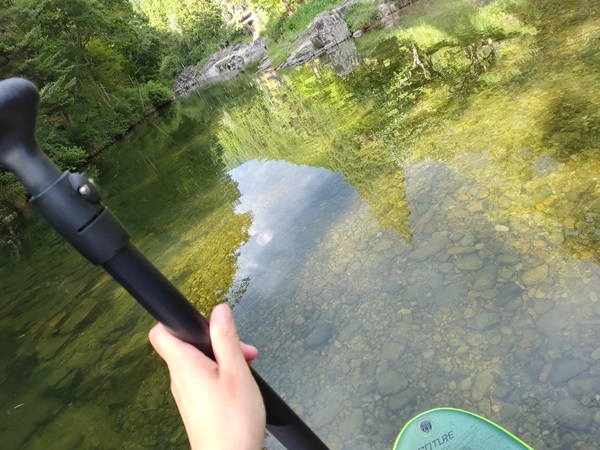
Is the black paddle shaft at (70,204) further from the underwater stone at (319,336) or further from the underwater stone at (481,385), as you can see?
the underwater stone at (319,336)

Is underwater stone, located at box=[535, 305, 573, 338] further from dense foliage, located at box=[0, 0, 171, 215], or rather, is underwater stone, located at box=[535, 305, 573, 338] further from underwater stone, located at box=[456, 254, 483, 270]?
dense foliage, located at box=[0, 0, 171, 215]

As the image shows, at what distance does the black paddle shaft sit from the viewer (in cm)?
81

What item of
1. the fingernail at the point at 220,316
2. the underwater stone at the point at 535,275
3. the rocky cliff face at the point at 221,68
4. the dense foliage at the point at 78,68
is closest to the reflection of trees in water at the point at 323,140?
the underwater stone at the point at 535,275

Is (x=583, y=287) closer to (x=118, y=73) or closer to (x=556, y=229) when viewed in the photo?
(x=556, y=229)

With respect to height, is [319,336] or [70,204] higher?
[70,204]

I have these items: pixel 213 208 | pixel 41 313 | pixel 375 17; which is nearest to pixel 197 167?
pixel 213 208

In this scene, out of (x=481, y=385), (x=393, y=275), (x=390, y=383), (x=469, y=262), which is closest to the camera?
(x=481, y=385)

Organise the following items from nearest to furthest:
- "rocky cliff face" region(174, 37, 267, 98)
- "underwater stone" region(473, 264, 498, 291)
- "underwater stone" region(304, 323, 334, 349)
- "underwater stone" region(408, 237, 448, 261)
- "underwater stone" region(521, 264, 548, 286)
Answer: "underwater stone" region(521, 264, 548, 286)
"underwater stone" region(473, 264, 498, 291)
"underwater stone" region(304, 323, 334, 349)
"underwater stone" region(408, 237, 448, 261)
"rocky cliff face" region(174, 37, 267, 98)

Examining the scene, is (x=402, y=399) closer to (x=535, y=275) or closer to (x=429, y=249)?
(x=535, y=275)

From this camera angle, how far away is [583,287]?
359 cm

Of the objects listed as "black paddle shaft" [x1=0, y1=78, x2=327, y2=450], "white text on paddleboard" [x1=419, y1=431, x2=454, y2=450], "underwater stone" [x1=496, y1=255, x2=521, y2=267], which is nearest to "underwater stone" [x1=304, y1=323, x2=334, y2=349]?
"white text on paddleboard" [x1=419, y1=431, x2=454, y2=450]

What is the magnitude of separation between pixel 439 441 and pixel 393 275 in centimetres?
205

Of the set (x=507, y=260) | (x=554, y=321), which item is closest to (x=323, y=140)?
(x=507, y=260)

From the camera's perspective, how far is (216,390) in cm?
100
